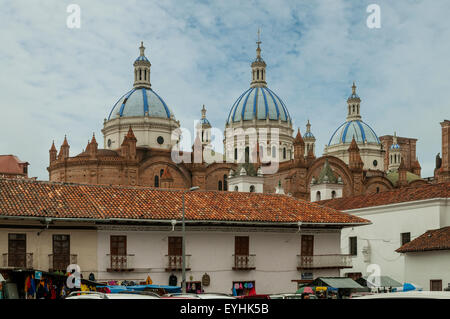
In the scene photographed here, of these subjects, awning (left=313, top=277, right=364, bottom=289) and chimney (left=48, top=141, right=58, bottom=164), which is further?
chimney (left=48, top=141, right=58, bottom=164)

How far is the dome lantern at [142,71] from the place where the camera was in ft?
262

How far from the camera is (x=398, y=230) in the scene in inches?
1516

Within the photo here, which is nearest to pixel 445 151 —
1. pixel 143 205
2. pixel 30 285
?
pixel 143 205

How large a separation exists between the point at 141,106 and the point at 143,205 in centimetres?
4935

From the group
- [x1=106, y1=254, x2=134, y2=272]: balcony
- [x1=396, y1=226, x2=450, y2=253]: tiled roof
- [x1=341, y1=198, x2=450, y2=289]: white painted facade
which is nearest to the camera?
[x1=106, y1=254, x2=134, y2=272]: balcony

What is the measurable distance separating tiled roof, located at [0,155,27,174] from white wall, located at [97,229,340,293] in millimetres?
61656

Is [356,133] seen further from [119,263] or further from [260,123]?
[119,263]

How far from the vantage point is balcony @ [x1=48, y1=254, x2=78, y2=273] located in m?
25.7

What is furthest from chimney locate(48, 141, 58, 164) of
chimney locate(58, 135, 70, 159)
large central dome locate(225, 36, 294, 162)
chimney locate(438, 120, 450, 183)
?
chimney locate(438, 120, 450, 183)

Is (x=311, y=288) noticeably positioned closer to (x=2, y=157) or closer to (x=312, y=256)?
(x=312, y=256)

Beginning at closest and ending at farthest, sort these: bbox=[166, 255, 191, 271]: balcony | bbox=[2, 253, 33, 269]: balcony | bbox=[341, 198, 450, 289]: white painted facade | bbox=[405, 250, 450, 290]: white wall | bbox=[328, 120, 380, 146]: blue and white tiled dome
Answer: bbox=[2, 253, 33, 269]: balcony, bbox=[166, 255, 191, 271]: balcony, bbox=[405, 250, 450, 290]: white wall, bbox=[341, 198, 450, 289]: white painted facade, bbox=[328, 120, 380, 146]: blue and white tiled dome

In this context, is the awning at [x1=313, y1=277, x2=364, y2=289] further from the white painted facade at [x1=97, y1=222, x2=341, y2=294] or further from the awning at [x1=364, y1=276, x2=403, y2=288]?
the awning at [x1=364, y1=276, x2=403, y2=288]

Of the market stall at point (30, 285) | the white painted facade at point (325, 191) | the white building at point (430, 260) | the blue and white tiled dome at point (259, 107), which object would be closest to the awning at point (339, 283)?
the white building at point (430, 260)

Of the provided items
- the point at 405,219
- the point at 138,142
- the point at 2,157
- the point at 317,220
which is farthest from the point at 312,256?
the point at 2,157
